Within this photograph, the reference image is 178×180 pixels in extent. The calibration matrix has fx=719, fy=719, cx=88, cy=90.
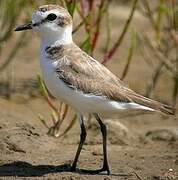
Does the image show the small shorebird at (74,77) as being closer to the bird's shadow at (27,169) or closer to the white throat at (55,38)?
the white throat at (55,38)

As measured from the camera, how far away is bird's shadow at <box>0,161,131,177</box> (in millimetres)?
6020

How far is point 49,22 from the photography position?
19.6ft

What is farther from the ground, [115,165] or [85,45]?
[85,45]

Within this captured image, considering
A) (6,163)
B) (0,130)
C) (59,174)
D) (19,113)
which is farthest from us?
(19,113)

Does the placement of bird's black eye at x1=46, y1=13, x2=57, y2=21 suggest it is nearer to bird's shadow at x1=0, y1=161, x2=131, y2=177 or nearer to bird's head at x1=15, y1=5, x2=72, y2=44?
bird's head at x1=15, y1=5, x2=72, y2=44

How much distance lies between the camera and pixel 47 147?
23.1 feet

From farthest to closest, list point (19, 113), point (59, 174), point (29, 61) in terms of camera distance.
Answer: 1. point (29, 61)
2. point (19, 113)
3. point (59, 174)

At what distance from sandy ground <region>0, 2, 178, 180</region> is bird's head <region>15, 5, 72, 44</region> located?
1.17 m

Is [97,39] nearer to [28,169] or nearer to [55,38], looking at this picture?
[55,38]

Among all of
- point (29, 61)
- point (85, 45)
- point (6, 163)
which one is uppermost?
point (85, 45)

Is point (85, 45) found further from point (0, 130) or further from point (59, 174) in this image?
point (59, 174)

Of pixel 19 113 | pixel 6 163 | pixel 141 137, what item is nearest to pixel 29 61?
pixel 19 113

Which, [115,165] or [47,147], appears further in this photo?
[47,147]

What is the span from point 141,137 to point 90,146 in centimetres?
85
